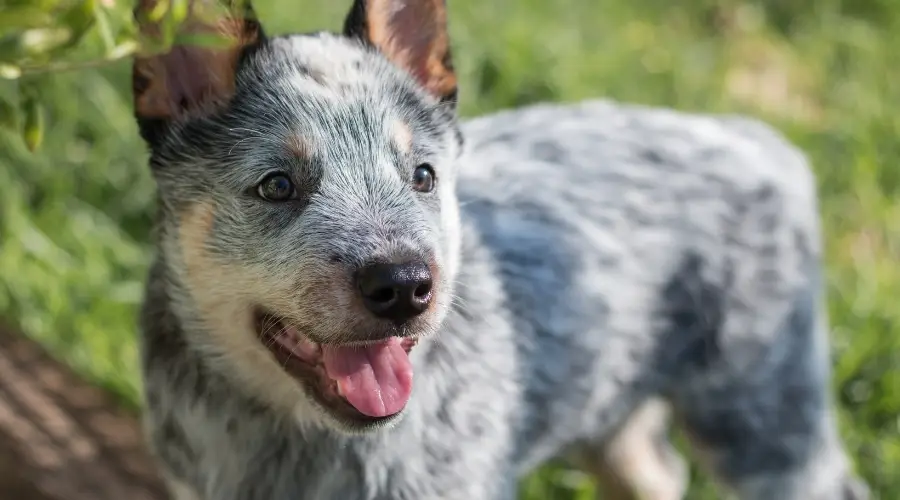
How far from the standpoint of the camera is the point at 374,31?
2.81 m

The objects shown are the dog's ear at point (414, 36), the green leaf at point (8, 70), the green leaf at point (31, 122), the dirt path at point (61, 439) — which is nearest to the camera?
the green leaf at point (8, 70)

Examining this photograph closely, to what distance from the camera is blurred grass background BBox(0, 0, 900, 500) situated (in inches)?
177

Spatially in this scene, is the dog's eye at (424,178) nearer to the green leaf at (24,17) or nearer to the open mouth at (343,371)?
the open mouth at (343,371)

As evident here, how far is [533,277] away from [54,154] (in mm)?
2825

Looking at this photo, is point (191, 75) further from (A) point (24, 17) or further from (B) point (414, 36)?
(A) point (24, 17)

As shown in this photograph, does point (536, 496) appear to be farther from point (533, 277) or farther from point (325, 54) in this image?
point (325, 54)

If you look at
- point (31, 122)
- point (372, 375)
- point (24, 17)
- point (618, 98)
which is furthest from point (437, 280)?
point (618, 98)

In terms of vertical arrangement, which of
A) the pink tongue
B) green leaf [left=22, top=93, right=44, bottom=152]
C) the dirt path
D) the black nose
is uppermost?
green leaf [left=22, top=93, right=44, bottom=152]

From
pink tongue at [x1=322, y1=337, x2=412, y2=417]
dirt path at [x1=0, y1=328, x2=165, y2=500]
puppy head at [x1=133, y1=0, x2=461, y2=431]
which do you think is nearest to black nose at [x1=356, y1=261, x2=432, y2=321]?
puppy head at [x1=133, y1=0, x2=461, y2=431]

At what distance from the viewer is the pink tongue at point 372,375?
2.57m

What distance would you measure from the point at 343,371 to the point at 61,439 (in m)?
1.95

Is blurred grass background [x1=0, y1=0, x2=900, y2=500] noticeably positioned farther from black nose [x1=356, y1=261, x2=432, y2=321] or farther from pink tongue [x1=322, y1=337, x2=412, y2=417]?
black nose [x1=356, y1=261, x2=432, y2=321]

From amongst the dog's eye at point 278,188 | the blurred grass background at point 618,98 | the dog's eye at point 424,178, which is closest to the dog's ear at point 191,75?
the dog's eye at point 278,188

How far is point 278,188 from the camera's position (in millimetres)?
2568
